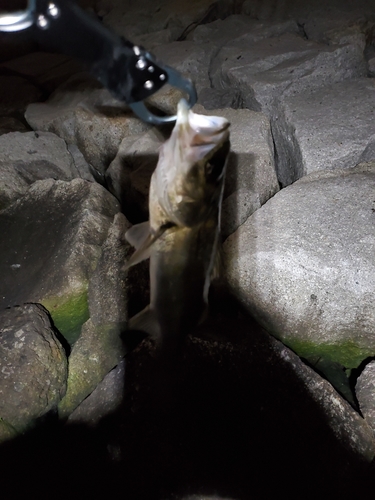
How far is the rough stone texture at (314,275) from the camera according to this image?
2359 mm

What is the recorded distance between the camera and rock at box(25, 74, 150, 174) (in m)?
3.48

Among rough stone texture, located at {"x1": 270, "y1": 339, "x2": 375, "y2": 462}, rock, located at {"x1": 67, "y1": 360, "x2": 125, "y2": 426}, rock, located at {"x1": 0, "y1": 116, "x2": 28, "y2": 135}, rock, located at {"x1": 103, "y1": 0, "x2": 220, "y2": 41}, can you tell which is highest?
rock, located at {"x1": 103, "y1": 0, "x2": 220, "y2": 41}

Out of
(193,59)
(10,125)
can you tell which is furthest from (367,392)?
(10,125)

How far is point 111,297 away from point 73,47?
1.89 meters

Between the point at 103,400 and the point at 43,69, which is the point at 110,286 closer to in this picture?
the point at 103,400

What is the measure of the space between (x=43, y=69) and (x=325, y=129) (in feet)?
15.2

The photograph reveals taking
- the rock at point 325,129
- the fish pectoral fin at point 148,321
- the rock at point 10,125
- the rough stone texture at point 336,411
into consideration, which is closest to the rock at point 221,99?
the rock at point 325,129

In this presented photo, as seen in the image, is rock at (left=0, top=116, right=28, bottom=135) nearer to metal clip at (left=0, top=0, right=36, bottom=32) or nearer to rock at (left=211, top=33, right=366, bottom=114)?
rock at (left=211, top=33, right=366, bottom=114)

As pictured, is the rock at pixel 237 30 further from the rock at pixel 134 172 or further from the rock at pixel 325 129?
the rock at pixel 134 172

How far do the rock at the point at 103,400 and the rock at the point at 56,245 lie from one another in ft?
2.17

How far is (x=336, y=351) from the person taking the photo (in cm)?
248

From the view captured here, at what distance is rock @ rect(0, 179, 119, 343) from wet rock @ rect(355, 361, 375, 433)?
1.85 meters

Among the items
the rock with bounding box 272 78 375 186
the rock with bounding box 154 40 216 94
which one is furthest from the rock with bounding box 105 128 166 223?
the rock with bounding box 154 40 216 94

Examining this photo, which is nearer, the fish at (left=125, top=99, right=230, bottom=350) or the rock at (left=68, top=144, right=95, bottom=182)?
the fish at (left=125, top=99, right=230, bottom=350)
